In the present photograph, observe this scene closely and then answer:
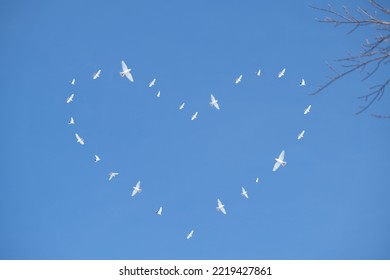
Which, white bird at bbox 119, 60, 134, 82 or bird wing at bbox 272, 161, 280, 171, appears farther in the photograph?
white bird at bbox 119, 60, 134, 82

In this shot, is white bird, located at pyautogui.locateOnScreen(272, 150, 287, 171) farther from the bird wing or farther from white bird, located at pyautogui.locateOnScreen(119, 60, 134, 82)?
white bird, located at pyautogui.locateOnScreen(119, 60, 134, 82)

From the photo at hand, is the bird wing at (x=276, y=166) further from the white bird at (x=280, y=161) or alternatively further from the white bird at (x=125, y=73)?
the white bird at (x=125, y=73)

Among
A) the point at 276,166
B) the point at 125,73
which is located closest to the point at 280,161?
the point at 276,166

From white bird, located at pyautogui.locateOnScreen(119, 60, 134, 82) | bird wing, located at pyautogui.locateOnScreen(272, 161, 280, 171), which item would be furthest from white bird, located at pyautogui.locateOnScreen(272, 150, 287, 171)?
white bird, located at pyautogui.locateOnScreen(119, 60, 134, 82)

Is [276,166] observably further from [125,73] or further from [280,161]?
[125,73]

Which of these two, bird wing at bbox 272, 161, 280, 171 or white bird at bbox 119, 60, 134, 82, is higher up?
white bird at bbox 119, 60, 134, 82
